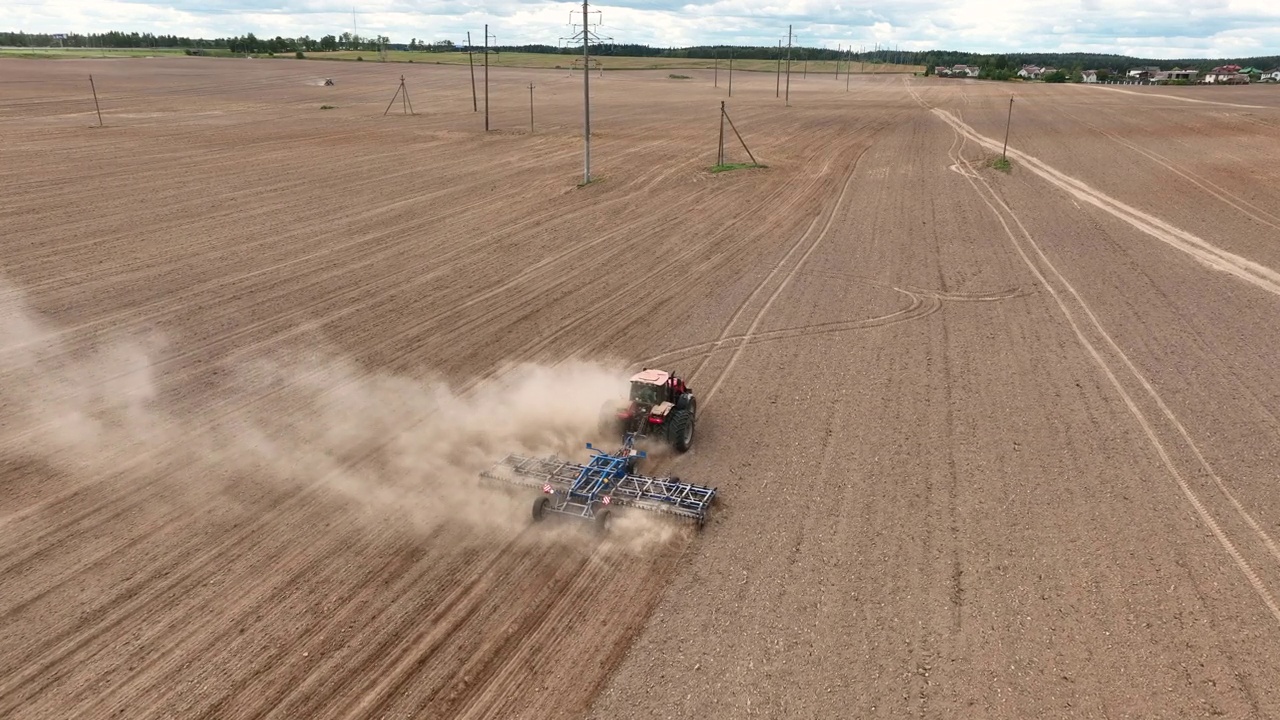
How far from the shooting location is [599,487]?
38.2 feet

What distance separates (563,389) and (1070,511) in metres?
9.39

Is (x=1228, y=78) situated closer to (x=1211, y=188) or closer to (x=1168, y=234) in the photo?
(x=1211, y=188)

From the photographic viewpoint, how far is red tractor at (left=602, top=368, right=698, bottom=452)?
13195 mm

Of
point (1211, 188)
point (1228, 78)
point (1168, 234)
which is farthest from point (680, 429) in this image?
point (1228, 78)

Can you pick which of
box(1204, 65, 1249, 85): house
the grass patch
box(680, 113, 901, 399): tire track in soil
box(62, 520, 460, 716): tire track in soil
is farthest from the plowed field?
box(1204, 65, 1249, 85): house

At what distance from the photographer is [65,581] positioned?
9977 mm

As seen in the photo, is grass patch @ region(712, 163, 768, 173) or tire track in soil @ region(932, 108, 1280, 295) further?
grass patch @ region(712, 163, 768, 173)

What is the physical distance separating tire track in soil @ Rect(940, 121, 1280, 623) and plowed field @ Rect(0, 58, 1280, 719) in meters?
0.08

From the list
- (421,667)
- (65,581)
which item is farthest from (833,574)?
(65,581)

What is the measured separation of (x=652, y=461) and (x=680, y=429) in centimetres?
75

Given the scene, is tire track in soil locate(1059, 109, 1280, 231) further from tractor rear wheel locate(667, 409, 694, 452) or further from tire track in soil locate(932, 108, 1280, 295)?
tractor rear wheel locate(667, 409, 694, 452)

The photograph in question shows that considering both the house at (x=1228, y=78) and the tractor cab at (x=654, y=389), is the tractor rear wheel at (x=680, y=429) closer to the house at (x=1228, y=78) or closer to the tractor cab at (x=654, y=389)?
the tractor cab at (x=654, y=389)

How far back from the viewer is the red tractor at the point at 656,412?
13.2 m

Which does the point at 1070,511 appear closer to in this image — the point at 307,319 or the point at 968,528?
the point at 968,528
